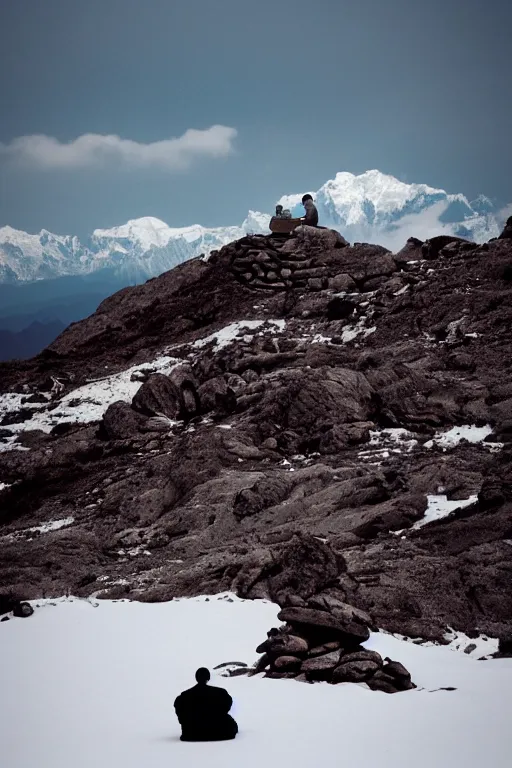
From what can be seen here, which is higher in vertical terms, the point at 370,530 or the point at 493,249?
the point at 493,249

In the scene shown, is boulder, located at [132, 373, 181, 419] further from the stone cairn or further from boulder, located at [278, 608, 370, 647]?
boulder, located at [278, 608, 370, 647]

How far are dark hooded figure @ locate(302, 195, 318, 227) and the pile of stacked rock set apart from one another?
3018 centimetres

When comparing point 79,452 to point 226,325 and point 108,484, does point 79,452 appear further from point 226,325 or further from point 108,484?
point 226,325

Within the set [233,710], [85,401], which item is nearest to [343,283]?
[85,401]

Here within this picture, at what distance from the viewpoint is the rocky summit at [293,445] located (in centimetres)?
1084

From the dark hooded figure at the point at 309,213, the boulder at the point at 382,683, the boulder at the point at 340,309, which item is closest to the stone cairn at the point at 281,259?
the dark hooded figure at the point at 309,213

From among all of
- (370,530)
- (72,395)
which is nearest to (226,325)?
(72,395)

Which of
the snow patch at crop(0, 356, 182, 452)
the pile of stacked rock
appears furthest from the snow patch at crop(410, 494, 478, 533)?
the snow patch at crop(0, 356, 182, 452)

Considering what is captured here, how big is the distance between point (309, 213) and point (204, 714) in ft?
110

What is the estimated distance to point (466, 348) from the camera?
23.2 m

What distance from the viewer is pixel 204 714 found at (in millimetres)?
6016

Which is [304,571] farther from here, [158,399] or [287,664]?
[158,399]

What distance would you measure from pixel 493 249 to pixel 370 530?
868 inches

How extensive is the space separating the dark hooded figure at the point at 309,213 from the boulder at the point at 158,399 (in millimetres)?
16664
